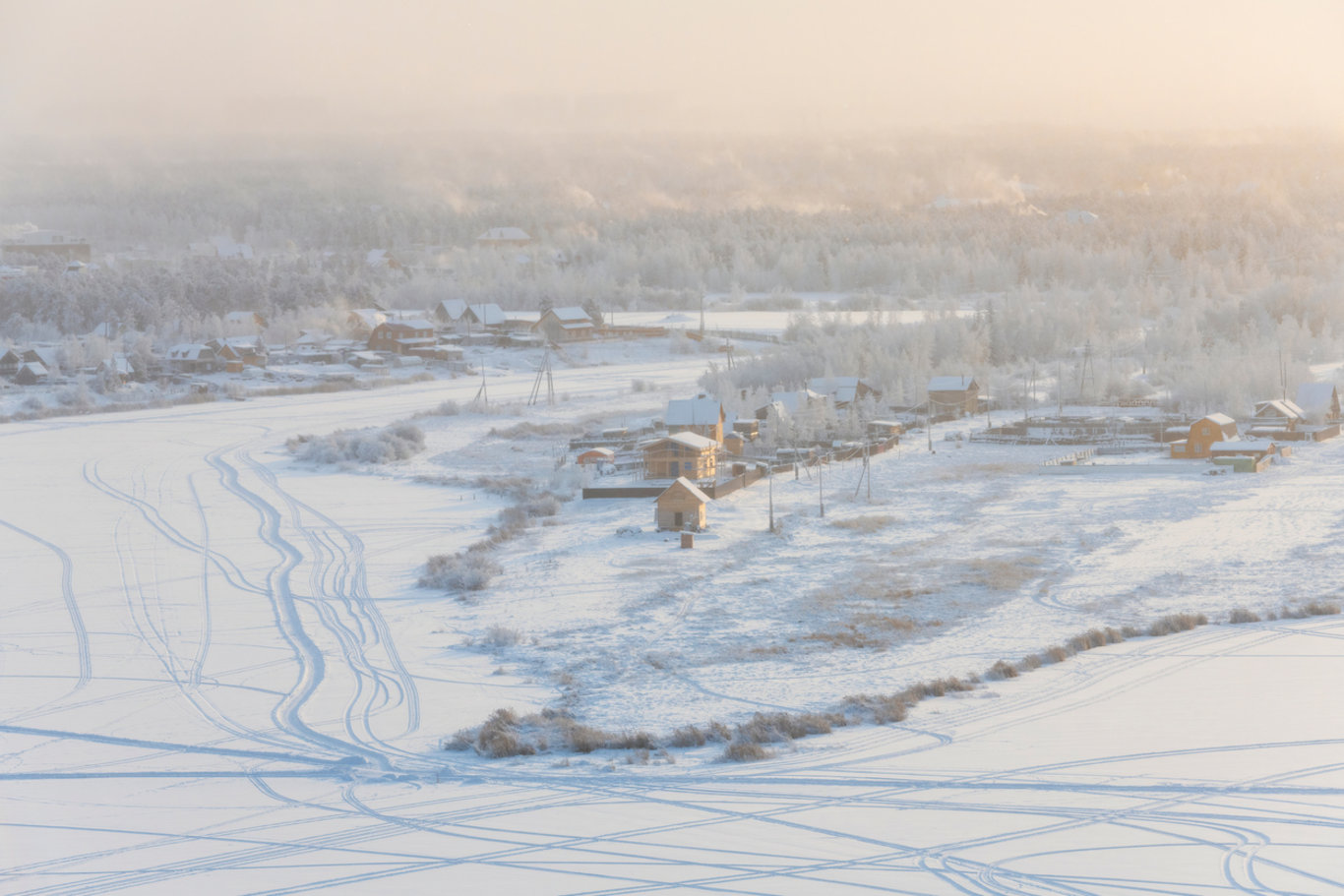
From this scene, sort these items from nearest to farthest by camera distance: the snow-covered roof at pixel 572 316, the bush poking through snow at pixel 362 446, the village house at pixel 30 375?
1. the bush poking through snow at pixel 362 446
2. the village house at pixel 30 375
3. the snow-covered roof at pixel 572 316

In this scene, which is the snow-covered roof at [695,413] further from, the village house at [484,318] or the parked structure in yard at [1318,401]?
the village house at [484,318]

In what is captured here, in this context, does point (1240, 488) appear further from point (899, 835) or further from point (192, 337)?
point (192, 337)

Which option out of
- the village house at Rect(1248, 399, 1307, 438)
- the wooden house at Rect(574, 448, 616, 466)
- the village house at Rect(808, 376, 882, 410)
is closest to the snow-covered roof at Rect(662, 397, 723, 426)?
the wooden house at Rect(574, 448, 616, 466)

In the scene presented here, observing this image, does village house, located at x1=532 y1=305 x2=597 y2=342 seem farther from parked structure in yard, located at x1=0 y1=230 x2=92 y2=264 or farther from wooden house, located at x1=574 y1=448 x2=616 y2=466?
parked structure in yard, located at x1=0 y1=230 x2=92 y2=264

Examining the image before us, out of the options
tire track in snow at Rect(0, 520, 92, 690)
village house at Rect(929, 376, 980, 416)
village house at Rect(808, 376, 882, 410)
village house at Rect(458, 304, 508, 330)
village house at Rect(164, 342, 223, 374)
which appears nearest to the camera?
tire track in snow at Rect(0, 520, 92, 690)

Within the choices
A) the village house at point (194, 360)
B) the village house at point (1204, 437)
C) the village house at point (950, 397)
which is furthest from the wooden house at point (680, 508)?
the village house at point (194, 360)

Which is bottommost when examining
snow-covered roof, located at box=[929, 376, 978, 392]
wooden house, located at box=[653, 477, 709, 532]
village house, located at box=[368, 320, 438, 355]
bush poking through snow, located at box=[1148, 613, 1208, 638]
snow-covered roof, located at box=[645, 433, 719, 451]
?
bush poking through snow, located at box=[1148, 613, 1208, 638]

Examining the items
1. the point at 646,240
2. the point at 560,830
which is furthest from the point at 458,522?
the point at 646,240
